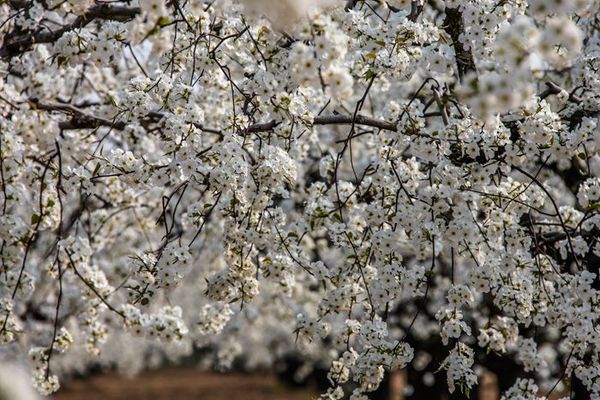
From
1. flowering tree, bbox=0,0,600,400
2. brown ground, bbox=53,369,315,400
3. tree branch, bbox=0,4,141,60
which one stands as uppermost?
brown ground, bbox=53,369,315,400

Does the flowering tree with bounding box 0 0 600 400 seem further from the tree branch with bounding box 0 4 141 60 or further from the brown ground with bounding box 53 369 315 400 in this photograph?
the brown ground with bounding box 53 369 315 400

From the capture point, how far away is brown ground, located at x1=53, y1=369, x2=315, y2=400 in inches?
1008

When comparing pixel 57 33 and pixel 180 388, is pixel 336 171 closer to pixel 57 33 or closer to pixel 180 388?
pixel 57 33

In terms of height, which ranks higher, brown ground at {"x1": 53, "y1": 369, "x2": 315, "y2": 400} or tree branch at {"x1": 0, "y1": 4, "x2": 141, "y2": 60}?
brown ground at {"x1": 53, "y1": 369, "x2": 315, "y2": 400}

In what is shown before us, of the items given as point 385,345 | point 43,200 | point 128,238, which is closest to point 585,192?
point 385,345

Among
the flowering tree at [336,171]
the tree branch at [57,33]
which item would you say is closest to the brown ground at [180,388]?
the flowering tree at [336,171]

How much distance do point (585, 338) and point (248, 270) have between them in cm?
208

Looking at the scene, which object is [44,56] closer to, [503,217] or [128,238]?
[128,238]

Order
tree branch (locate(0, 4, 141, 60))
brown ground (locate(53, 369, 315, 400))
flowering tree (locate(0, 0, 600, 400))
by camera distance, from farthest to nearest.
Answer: brown ground (locate(53, 369, 315, 400)) → tree branch (locate(0, 4, 141, 60)) → flowering tree (locate(0, 0, 600, 400))

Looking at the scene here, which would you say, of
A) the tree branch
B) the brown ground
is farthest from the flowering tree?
the brown ground

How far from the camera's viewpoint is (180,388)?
28.0 m

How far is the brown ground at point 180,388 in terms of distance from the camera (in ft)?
84.0

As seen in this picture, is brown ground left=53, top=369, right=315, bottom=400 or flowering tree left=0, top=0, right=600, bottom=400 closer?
flowering tree left=0, top=0, right=600, bottom=400

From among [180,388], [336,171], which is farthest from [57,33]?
[180,388]
